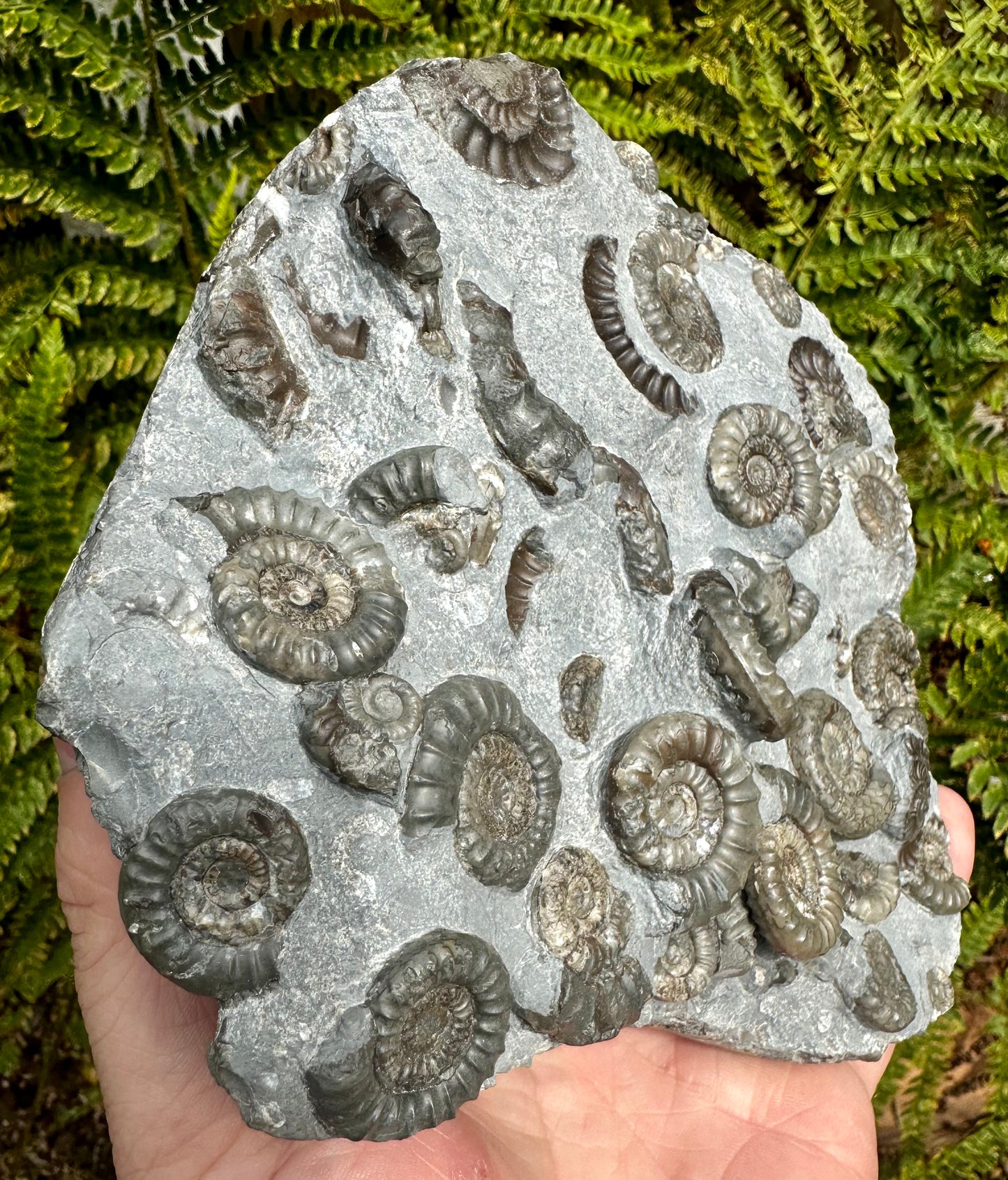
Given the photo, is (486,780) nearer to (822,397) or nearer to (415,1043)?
(415,1043)

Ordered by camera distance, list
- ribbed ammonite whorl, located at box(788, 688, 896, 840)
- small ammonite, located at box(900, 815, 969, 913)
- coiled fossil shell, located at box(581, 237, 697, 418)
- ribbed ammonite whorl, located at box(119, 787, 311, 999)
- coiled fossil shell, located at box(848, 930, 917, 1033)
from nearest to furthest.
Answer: ribbed ammonite whorl, located at box(119, 787, 311, 999)
coiled fossil shell, located at box(581, 237, 697, 418)
ribbed ammonite whorl, located at box(788, 688, 896, 840)
coiled fossil shell, located at box(848, 930, 917, 1033)
small ammonite, located at box(900, 815, 969, 913)

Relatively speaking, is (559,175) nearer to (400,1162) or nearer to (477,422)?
(477,422)

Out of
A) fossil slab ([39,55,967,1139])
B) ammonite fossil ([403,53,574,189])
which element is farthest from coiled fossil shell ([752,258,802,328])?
ammonite fossil ([403,53,574,189])

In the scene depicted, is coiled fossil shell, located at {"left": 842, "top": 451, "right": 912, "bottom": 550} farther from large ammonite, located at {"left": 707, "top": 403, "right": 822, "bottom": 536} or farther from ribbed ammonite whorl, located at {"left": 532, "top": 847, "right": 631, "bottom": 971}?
ribbed ammonite whorl, located at {"left": 532, "top": 847, "right": 631, "bottom": 971}

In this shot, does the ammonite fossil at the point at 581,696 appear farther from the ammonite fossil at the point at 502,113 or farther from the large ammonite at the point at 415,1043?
the ammonite fossil at the point at 502,113

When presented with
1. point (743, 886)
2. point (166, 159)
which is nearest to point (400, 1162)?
point (743, 886)

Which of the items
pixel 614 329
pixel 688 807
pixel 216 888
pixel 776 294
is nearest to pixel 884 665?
pixel 688 807
